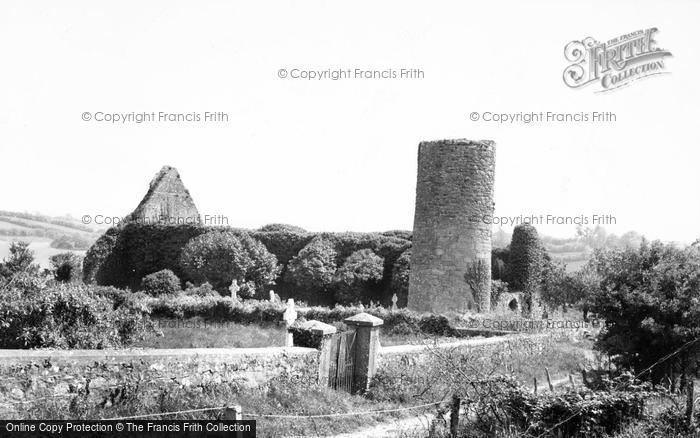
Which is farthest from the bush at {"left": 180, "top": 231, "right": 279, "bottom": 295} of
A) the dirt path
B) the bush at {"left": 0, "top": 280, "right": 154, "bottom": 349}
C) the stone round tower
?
the dirt path

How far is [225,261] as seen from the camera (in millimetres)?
35094

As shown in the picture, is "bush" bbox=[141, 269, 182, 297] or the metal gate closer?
the metal gate

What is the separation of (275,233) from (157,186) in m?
9.47

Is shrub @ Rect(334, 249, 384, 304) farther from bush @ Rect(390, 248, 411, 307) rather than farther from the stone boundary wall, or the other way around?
the stone boundary wall

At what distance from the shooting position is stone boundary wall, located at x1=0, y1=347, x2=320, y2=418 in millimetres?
8156

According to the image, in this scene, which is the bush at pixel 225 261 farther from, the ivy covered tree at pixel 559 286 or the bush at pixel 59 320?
the bush at pixel 59 320

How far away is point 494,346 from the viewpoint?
1608 cm

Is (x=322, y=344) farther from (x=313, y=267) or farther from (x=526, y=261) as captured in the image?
(x=313, y=267)

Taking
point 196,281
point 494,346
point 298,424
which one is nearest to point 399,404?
point 298,424

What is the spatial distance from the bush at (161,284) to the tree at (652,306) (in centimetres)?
2159

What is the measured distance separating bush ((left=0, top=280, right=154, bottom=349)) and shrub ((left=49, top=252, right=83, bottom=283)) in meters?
20.5

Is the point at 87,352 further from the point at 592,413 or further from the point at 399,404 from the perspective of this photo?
the point at 592,413

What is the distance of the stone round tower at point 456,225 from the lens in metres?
25.0

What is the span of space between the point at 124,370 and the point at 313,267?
91.4 feet
